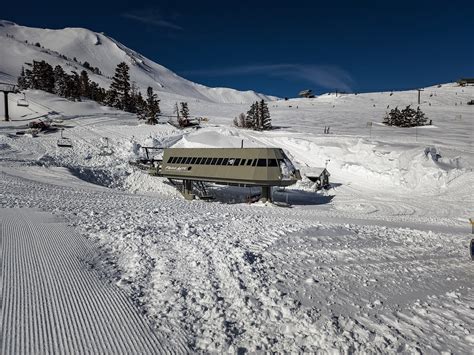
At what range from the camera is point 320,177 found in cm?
3250

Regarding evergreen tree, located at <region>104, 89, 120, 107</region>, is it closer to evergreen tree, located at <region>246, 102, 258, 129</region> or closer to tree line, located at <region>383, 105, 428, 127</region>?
evergreen tree, located at <region>246, 102, 258, 129</region>

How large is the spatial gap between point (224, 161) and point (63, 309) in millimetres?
21923

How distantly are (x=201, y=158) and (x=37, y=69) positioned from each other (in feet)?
267

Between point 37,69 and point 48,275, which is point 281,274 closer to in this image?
point 48,275

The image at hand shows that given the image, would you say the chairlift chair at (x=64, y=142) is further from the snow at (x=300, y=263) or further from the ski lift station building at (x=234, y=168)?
the ski lift station building at (x=234, y=168)

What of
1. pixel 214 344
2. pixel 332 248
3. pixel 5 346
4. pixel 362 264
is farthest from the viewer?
pixel 332 248

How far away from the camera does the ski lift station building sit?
25.5 metres

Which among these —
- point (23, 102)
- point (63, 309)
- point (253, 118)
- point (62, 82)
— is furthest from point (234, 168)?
point (62, 82)

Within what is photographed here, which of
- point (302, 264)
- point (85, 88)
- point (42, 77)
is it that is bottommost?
point (302, 264)

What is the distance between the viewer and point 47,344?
531 cm

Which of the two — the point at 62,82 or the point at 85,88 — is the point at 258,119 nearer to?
the point at 85,88

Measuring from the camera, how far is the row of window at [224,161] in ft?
84.0

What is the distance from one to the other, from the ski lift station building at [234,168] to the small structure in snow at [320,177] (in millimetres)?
6211

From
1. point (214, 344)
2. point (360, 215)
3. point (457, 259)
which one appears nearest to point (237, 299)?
point (214, 344)
